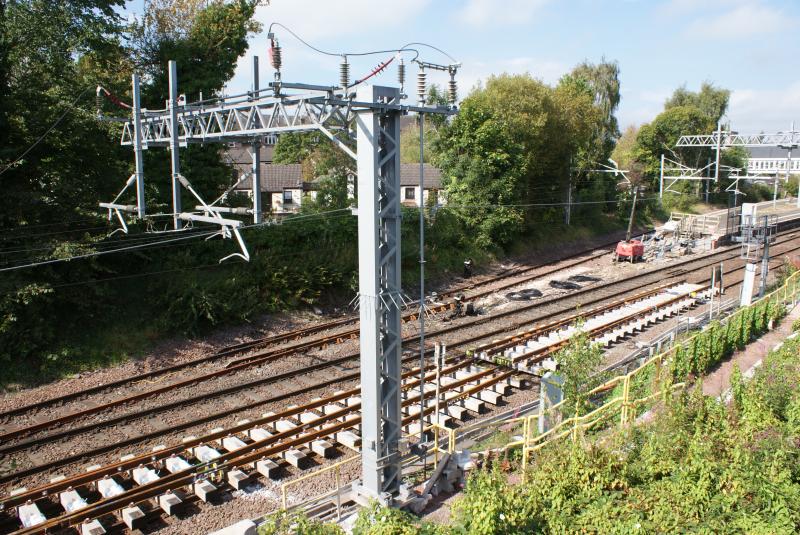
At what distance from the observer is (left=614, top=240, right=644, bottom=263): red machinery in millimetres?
30062

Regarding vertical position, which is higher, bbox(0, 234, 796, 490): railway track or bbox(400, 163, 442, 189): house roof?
bbox(400, 163, 442, 189): house roof

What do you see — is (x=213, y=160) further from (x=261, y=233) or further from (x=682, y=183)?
(x=682, y=183)

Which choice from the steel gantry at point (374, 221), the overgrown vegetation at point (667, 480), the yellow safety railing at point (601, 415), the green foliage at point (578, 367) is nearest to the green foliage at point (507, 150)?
the yellow safety railing at point (601, 415)

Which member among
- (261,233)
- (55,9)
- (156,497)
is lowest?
(156,497)

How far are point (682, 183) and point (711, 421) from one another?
41251 mm

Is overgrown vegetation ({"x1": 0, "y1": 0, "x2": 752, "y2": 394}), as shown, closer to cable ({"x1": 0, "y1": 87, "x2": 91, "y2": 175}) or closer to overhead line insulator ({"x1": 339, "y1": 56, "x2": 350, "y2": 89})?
cable ({"x1": 0, "y1": 87, "x2": 91, "y2": 175})

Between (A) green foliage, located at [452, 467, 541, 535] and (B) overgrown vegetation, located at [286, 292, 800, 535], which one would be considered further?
(B) overgrown vegetation, located at [286, 292, 800, 535]

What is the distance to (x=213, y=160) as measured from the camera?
70.6 ft

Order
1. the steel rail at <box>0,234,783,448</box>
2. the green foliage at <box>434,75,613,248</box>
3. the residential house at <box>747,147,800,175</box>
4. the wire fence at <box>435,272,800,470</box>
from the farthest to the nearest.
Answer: the residential house at <box>747,147,800,175</box>
the green foliage at <box>434,75,613,248</box>
the steel rail at <box>0,234,783,448</box>
the wire fence at <box>435,272,800,470</box>

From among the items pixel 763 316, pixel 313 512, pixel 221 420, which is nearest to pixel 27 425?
pixel 221 420

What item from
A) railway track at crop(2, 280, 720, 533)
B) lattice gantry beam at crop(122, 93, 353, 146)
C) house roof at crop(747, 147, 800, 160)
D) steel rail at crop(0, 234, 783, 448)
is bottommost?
railway track at crop(2, 280, 720, 533)

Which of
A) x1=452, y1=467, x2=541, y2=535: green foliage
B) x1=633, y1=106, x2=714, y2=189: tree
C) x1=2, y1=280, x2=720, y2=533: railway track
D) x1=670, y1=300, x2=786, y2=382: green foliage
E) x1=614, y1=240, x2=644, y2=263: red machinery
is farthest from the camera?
x1=633, y1=106, x2=714, y2=189: tree

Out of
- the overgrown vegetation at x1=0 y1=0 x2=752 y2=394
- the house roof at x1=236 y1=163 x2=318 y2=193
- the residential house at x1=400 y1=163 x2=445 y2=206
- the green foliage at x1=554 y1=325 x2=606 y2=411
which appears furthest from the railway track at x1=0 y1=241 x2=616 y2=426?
the residential house at x1=400 y1=163 x2=445 y2=206

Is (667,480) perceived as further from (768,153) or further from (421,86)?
(768,153)
